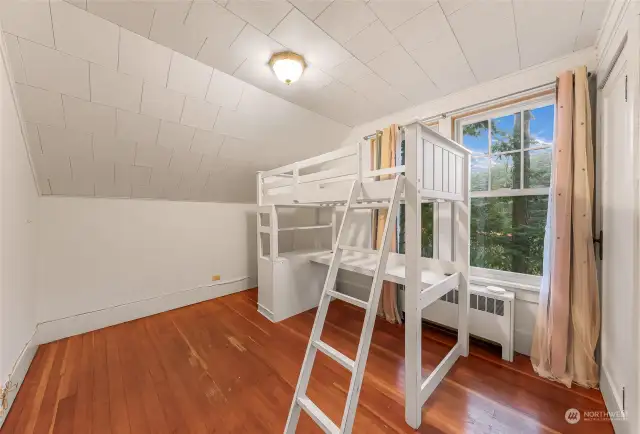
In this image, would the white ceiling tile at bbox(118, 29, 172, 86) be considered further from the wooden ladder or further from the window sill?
the window sill

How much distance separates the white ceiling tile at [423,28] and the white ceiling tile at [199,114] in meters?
1.73

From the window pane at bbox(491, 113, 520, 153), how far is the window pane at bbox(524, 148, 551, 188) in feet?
0.50

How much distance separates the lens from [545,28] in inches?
62.6

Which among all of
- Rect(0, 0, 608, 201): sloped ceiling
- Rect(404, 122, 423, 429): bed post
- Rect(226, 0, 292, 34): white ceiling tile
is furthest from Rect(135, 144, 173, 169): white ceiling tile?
Rect(404, 122, 423, 429): bed post

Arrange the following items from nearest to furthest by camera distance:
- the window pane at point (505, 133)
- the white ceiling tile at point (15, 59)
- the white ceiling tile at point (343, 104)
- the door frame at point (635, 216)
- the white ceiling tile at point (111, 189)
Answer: the door frame at point (635, 216) → the white ceiling tile at point (15, 59) → the window pane at point (505, 133) → the white ceiling tile at point (343, 104) → the white ceiling tile at point (111, 189)

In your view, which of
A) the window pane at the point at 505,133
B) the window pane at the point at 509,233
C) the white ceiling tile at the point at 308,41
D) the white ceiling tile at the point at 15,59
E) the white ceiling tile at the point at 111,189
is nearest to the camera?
the white ceiling tile at the point at 15,59

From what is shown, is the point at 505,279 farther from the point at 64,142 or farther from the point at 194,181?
the point at 64,142

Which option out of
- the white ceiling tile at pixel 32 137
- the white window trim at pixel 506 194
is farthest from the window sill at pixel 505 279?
the white ceiling tile at pixel 32 137

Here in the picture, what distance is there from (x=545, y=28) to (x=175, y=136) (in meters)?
3.13

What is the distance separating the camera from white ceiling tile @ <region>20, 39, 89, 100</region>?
152cm

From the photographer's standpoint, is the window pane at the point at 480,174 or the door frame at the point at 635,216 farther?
the window pane at the point at 480,174

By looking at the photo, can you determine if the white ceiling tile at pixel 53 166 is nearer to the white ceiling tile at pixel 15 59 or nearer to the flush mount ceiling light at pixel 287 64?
the white ceiling tile at pixel 15 59

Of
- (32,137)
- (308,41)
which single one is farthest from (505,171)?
(32,137)

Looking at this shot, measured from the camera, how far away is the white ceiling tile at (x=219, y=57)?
1.76m
